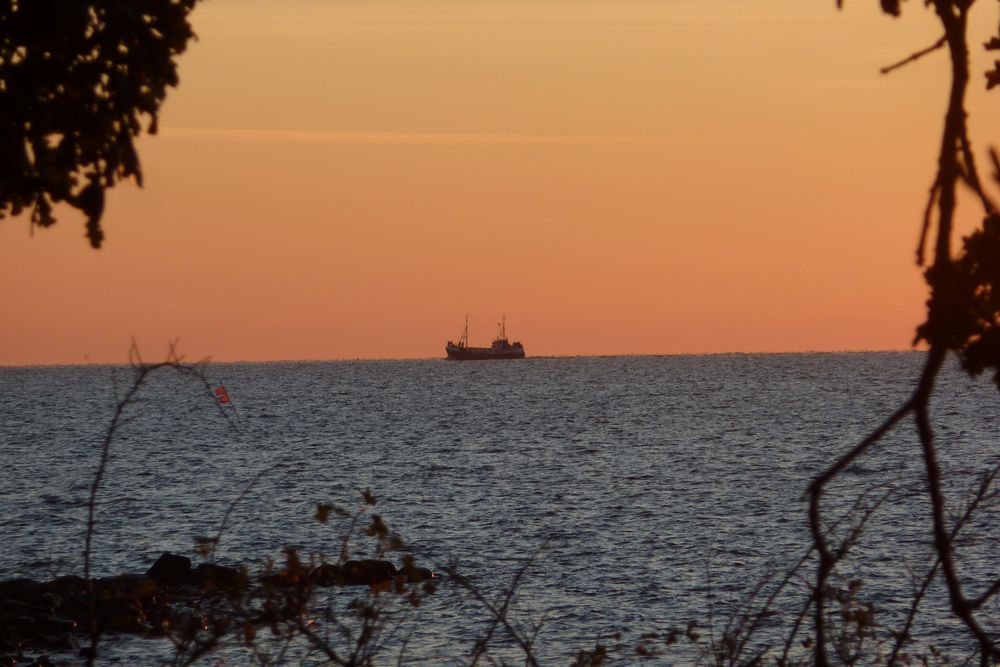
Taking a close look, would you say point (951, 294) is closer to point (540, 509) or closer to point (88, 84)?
point (88, 84)

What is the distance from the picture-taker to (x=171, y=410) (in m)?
160

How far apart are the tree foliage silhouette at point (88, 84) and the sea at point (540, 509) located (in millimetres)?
1216

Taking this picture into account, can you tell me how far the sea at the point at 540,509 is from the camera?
91.7 ft

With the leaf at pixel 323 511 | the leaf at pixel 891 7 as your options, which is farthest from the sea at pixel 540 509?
the leaf at pixel 891 7

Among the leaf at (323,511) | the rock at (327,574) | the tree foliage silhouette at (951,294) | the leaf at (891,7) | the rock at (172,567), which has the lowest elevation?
the rock at (172,567)

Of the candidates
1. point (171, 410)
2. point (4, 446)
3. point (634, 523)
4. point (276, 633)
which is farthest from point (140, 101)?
point (171, 410)

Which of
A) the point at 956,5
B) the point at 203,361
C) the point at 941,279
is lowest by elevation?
the point at 203,361

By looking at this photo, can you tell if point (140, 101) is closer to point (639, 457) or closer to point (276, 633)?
point (276, 633)

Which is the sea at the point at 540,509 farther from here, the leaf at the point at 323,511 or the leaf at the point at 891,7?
the leaf at the point at 891,7

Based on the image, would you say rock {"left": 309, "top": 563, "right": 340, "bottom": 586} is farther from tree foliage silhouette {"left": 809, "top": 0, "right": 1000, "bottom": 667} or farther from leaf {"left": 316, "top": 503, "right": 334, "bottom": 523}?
tree foliage silhouette {"left": 809, "top": 0, "right": 1000, "bottom": 667}

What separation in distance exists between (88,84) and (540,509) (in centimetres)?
4765

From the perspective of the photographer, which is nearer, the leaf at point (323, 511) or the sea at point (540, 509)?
the leaf at point (323, 511)

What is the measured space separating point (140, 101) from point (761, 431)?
10032 cm

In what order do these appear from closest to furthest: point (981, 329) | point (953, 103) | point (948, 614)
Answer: point (953, 103)
point (981, 329)
point (948, 614)
